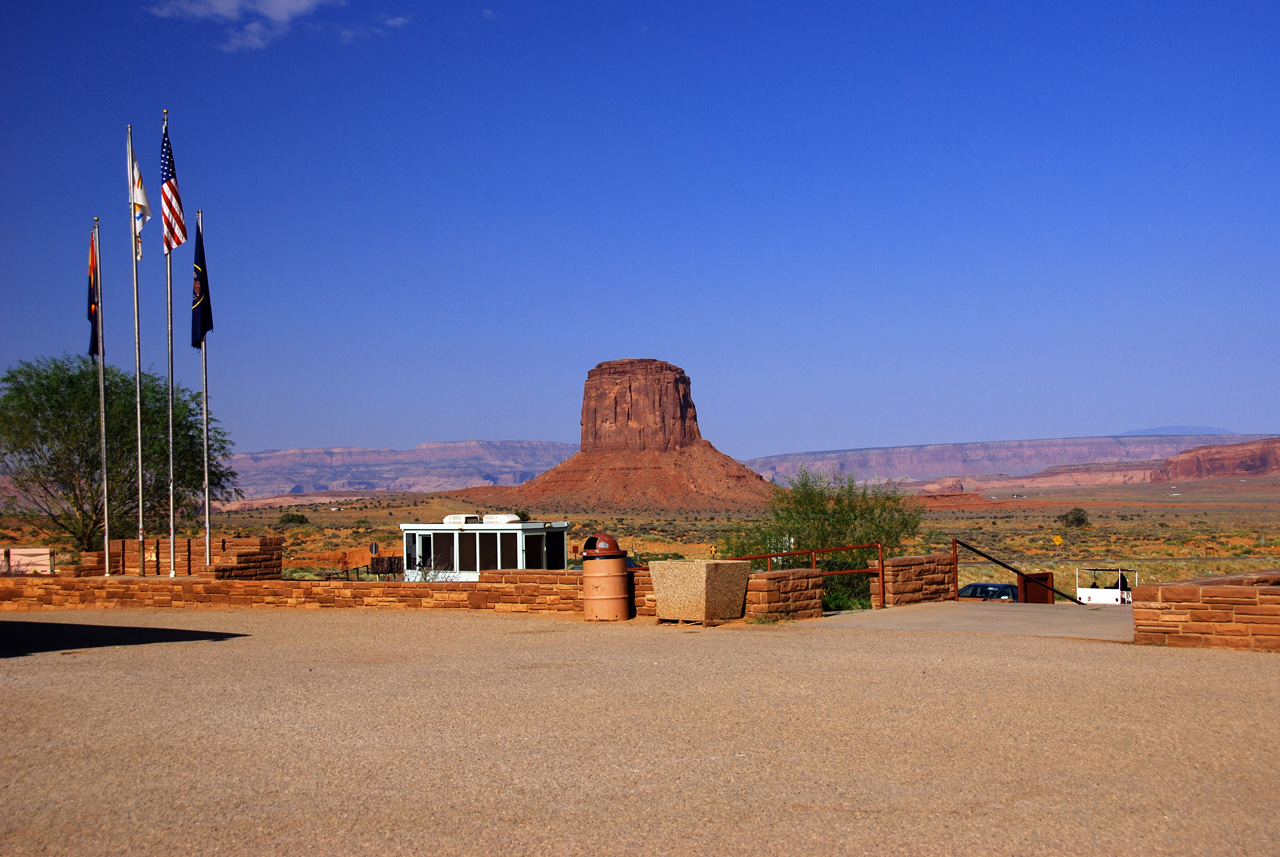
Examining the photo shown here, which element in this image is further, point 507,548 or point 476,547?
point 476,547

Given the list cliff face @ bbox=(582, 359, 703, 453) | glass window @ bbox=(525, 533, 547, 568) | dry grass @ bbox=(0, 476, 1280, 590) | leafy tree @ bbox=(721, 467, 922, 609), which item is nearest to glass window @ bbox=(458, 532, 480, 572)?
glass window @ bbox=(525, 533, 547, 568)

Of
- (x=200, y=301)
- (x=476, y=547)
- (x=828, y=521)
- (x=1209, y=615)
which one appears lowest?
(x=1209, y=615)

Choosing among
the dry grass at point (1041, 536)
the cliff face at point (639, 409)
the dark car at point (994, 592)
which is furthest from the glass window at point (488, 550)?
the cliff face at point (639, 409)

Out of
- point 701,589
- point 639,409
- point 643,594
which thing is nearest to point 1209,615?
point 701,589

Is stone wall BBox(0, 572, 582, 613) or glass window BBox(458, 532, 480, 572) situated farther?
glass window BBox(458, 532, 480, 572)

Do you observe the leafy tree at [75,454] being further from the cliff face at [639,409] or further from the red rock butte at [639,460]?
the cliff face at [639,409]

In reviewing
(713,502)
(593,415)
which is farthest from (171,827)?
(593,415)

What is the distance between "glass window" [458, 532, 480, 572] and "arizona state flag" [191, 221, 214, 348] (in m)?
7.12

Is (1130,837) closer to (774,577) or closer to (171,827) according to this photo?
(171,827)

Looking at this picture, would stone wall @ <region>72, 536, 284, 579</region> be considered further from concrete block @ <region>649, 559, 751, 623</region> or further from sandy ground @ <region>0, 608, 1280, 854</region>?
concrete block @ <region>649, 559, 751, 623</region>

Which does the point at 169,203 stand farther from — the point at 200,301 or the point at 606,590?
the point at 606,590

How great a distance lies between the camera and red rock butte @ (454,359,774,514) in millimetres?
140250

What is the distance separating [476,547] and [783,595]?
9.32 m

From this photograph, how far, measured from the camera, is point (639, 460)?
6019 inches
